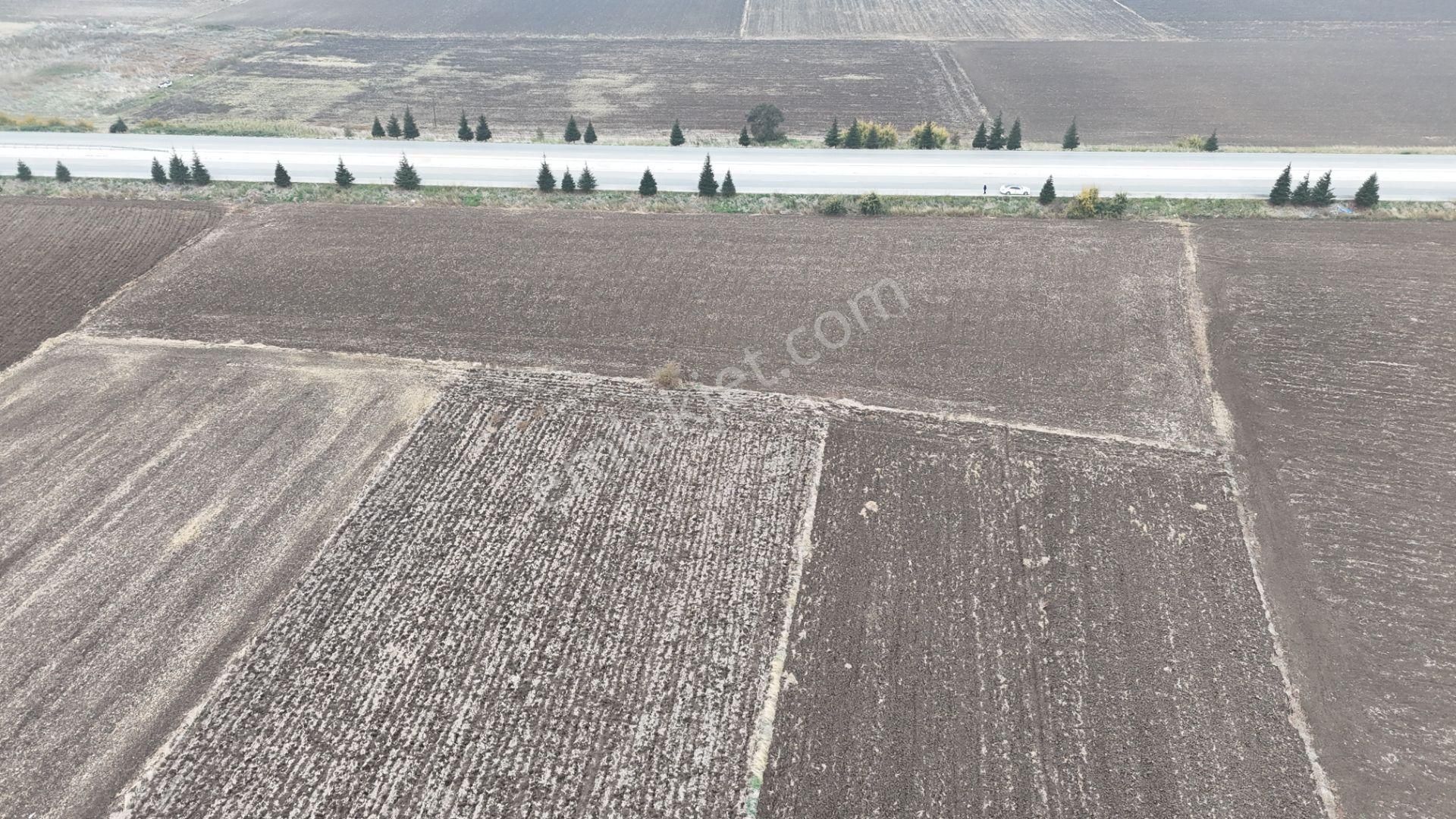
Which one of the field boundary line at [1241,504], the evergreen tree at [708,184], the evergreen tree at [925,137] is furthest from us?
the evergreen tree at [925,137]

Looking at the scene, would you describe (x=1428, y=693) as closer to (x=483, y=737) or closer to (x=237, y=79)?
(x=483, y=737)

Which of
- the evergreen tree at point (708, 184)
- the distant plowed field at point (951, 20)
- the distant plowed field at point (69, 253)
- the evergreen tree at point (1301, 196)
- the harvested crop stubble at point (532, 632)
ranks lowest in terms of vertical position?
the harvested crop stubble at point (532, 632)

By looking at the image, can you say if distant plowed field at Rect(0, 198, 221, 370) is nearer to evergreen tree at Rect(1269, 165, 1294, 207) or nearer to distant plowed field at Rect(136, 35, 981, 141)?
distant plowed field at Rect(136, 35, 981, 141)

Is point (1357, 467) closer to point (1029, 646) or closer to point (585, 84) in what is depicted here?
point (1029, 646)

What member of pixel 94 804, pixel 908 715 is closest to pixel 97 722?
pixel 94 804

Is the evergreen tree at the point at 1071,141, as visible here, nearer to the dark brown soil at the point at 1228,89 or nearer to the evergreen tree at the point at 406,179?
the dark brown soil at the point at 1228,89

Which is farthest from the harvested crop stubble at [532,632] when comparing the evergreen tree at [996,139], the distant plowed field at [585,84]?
the distant plowed field at [585,84]
